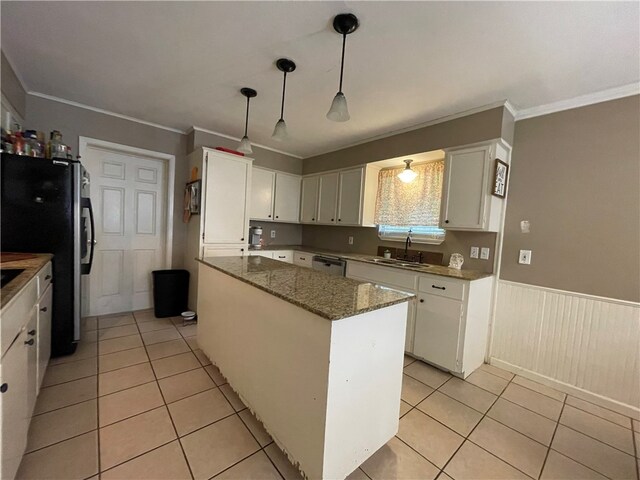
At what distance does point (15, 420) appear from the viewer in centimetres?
115

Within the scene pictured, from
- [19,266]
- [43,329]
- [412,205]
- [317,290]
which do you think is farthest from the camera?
[412,205]

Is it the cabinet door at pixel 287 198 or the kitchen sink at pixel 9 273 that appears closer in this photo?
the kitchen sink at pixel 9 273

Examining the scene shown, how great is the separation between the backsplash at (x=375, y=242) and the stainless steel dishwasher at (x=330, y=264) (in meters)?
0.64

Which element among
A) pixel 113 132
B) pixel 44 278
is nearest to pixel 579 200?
pixel 44 278

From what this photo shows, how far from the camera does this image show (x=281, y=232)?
473 centimetres

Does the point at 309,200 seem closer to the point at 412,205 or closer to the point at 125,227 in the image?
the point at 412,205

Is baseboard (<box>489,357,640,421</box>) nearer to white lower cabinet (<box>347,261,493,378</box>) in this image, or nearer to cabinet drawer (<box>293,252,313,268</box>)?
white lower cabinet (<box>347,261,493,378</box>)

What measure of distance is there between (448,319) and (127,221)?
152 inches

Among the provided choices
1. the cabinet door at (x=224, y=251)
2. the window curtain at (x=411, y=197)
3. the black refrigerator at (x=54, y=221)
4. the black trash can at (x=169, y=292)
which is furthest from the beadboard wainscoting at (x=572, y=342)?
the black refrigerator at (x=54, y=221)

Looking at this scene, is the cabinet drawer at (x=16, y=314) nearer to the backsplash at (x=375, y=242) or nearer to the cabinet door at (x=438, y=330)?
the cabinet door at (x=438, y=330)

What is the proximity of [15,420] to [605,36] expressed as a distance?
360cm

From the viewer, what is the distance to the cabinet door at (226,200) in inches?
126

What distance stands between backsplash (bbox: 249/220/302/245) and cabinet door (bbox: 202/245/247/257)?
3.03 ft

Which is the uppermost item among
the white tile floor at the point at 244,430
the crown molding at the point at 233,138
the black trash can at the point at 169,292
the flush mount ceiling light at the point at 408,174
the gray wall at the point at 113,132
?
the crown molding at the point at 233,138
